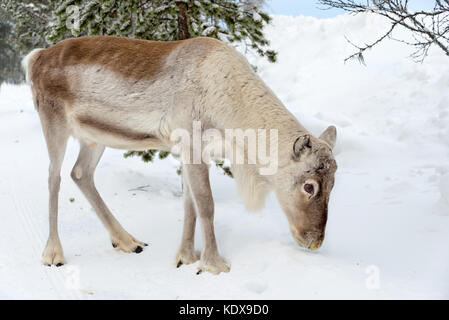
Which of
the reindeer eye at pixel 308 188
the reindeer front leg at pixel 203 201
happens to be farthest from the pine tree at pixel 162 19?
the reindeer eye at pixel 308 188

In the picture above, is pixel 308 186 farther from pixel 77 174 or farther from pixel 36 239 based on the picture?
pixel 36 239

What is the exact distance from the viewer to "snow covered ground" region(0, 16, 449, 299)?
131 inches

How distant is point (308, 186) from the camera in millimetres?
3342

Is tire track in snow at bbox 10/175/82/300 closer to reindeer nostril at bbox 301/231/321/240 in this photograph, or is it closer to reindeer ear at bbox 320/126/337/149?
reindeer nostril at bbox 301/231/321/240

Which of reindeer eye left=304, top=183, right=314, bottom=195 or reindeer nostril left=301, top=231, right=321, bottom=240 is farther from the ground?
reindeer eye left=304, top=183, right=314, bottom=195

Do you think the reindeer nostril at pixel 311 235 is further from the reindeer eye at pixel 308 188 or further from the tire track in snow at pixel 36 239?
the tire track in snow at pixel 36 239

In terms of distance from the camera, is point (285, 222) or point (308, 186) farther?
point (285, 222)

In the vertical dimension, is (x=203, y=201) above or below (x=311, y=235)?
above

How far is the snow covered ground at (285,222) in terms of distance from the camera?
3.32m

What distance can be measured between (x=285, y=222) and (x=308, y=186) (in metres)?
1.73

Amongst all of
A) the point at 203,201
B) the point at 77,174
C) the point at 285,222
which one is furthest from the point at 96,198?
the point at 285,222

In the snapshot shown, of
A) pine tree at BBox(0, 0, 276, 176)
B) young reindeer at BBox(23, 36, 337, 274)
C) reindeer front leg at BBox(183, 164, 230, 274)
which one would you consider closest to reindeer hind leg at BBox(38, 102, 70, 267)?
young reindeer at BBox(23, 36, 337, 274)

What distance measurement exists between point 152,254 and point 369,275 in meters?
2.16
